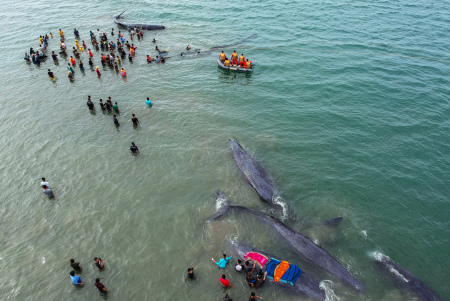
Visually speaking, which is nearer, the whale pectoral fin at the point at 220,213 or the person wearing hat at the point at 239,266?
the person wearing hat at the point at 239,266

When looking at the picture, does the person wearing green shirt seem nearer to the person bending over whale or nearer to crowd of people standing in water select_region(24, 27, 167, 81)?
crowd of people standing in water select_region(24, 27, 167, 81)

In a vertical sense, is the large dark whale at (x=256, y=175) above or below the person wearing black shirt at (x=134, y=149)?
below

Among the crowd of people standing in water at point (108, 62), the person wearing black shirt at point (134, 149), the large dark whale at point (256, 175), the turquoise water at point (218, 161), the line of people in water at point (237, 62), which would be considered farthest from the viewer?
the line of people in water at point (237, 62)

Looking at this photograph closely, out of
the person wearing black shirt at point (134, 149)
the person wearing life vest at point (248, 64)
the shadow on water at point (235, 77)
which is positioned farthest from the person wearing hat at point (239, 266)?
the person wearing life vest at point (248, 64)

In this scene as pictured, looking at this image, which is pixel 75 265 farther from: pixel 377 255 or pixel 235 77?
pixel 235 77

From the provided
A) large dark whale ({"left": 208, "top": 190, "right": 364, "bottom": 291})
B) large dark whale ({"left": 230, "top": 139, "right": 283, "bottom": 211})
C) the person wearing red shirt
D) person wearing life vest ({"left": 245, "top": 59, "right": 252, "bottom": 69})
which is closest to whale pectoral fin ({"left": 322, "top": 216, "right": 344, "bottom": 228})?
large dark whale ({"left": 208, "top": 190, "right": 364, "bottom": 291})

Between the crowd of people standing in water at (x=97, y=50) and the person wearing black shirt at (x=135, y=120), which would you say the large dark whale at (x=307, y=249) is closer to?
the person wearing black shirt at (x=135, y=120)

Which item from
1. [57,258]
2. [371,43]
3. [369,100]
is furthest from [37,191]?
[371,43]

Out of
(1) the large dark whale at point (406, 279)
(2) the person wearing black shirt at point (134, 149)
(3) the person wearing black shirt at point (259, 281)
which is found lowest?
(1) the large dark whale at point (406, 279)
